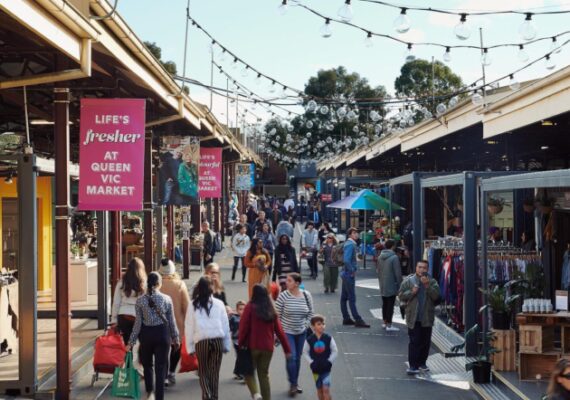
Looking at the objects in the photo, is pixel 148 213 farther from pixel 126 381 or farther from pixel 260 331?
pixel 260 331

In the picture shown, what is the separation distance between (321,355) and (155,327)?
1.81 metres

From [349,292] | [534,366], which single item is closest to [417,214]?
[349,292]

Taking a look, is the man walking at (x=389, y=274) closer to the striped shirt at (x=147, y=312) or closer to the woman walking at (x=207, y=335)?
the woman walking at (x=207, y=335)

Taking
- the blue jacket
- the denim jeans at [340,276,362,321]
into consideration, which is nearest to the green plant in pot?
the denim jeans at [340,276,362,321]

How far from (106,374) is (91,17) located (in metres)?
5.19

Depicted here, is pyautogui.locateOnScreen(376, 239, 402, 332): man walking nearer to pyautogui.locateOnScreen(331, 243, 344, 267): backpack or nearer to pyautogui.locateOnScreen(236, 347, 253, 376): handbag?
pyautogui.locateOnScreen(331, 243, 344, 267): backpack

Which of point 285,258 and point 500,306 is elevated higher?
point 285,258

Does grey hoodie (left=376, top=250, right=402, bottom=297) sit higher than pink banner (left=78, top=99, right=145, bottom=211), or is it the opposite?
pink banner (left=78, top=99, right=145, bottom=211)

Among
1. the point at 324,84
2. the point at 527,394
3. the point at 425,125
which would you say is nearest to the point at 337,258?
the point at 425,125

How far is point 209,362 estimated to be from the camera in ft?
32.3

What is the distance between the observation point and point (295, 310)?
11.1m

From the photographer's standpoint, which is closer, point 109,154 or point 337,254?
point 109,154

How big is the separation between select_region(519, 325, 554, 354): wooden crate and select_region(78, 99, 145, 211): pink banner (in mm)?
4832

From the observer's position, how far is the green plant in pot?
11570 millimetres
